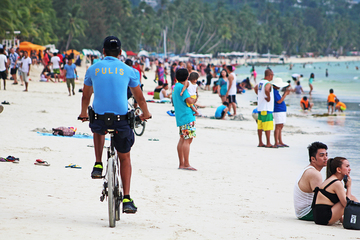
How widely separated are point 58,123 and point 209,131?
399cm

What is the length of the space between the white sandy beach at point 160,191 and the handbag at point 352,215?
10 cm

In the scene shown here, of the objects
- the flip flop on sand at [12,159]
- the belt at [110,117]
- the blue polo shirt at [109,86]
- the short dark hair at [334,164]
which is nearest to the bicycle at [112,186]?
the belt at [110,117]

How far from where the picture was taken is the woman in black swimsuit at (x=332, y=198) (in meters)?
4.77

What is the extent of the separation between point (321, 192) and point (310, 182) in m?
0.19

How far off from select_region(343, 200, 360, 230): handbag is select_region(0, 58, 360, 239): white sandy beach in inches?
3.7

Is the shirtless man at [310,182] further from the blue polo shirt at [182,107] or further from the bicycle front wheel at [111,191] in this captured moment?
the blue polo shirt at [182,107]

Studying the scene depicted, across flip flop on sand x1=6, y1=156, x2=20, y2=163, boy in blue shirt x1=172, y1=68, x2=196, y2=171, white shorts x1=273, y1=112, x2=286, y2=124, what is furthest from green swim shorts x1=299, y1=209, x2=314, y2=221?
white shorts x1=273, y1=112, x2=286, y2=124

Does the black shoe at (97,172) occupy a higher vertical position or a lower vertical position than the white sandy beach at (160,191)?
higher

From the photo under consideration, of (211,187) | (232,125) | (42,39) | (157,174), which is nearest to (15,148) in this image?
(157,174)

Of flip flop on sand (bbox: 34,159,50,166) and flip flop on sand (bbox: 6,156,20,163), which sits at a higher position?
flip flop on sand (bbox: 6,156,20,163)

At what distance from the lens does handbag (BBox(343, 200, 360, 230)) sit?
461cm

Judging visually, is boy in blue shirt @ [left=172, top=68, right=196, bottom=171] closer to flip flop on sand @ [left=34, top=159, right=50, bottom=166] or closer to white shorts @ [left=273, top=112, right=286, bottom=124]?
flip flop on sand @ [left=34, top=159, right=50, bottom=166]

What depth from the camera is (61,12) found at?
6994 cm

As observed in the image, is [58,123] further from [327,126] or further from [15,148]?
[327,126]
